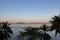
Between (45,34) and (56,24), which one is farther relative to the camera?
(45,34)

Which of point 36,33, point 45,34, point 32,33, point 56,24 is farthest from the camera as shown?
point 32,33

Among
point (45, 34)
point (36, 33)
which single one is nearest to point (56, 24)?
point (45, 34)

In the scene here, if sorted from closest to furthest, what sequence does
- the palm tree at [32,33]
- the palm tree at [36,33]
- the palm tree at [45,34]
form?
the palm tree at [45,34] → the palm tree at [36,33] → the palm tree at [32,33]

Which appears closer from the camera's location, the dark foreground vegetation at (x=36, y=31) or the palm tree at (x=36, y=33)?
the dark foreground vegetation at (x=36, y=31)

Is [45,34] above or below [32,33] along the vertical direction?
below

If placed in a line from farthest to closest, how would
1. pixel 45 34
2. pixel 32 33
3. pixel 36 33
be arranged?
pixel 32 33 < pixel 36 33 < pixel 45 34

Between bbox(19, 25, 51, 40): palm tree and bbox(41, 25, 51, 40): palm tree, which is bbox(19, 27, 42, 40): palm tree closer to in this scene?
bbox(19, 25, 51, 40): palm tree

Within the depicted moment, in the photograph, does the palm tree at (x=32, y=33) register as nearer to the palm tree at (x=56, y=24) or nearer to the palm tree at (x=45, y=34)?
the palm tree at (x=45, y=34)

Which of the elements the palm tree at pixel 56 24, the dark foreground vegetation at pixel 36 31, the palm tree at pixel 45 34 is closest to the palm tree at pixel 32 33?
the dark foreground vegetation at pixel 36 31

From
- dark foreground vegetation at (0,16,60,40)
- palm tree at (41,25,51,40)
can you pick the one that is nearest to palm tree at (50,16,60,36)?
dark foreground vegetation at (0,16,60,40)

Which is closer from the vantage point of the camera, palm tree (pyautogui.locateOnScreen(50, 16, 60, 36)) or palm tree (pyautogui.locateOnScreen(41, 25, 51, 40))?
palm tree (pyautogui.locateOnScreen(50, 16, 60, 36))

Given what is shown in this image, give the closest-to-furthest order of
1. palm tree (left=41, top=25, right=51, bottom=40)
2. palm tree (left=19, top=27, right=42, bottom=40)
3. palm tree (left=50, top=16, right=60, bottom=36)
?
palm tree (left=50, top=16, right=60, bottom=36) → palm tree (left=41, top=25, right=51, bottom=40) → palm tree (left=19, top=27, right=42, bottom=40)

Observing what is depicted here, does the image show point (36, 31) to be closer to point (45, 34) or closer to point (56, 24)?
point (45, 34)

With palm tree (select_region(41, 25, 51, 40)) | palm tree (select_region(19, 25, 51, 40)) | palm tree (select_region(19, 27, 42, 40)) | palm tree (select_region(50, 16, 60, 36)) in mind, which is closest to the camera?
palm tree (select_region(50, 16, 60, 36))
